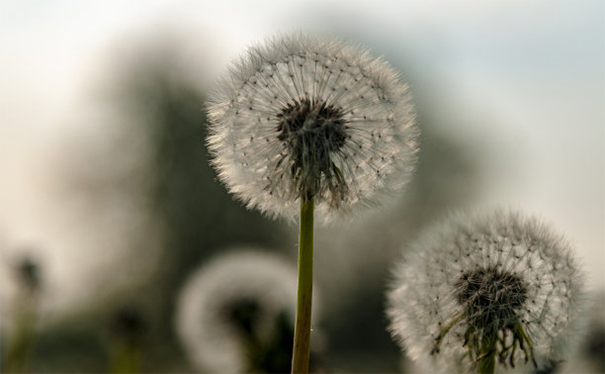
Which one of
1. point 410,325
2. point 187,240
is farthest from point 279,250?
point 410,325

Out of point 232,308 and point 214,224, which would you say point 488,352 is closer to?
point 232,308

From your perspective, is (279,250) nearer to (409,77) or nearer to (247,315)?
(409,77)

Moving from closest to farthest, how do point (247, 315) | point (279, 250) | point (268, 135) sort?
point (268, 135) < point (247, 315) < point (279, 250)

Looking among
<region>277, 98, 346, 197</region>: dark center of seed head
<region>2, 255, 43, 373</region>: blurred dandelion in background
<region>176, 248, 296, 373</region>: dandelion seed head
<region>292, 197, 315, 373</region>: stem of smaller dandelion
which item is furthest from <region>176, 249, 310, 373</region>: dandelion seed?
<region>292, 197, 315, 373</region>: stem of smaller dandelion

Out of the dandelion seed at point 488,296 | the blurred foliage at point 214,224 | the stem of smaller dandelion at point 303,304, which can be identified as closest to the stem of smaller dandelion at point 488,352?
the dandelion seed at point 488,296

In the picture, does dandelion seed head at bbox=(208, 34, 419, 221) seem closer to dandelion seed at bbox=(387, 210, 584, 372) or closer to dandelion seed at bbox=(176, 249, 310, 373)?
dandelion seed at bbox=(387, 210, 584, 372)

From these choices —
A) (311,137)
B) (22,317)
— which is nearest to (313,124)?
(311,137)
